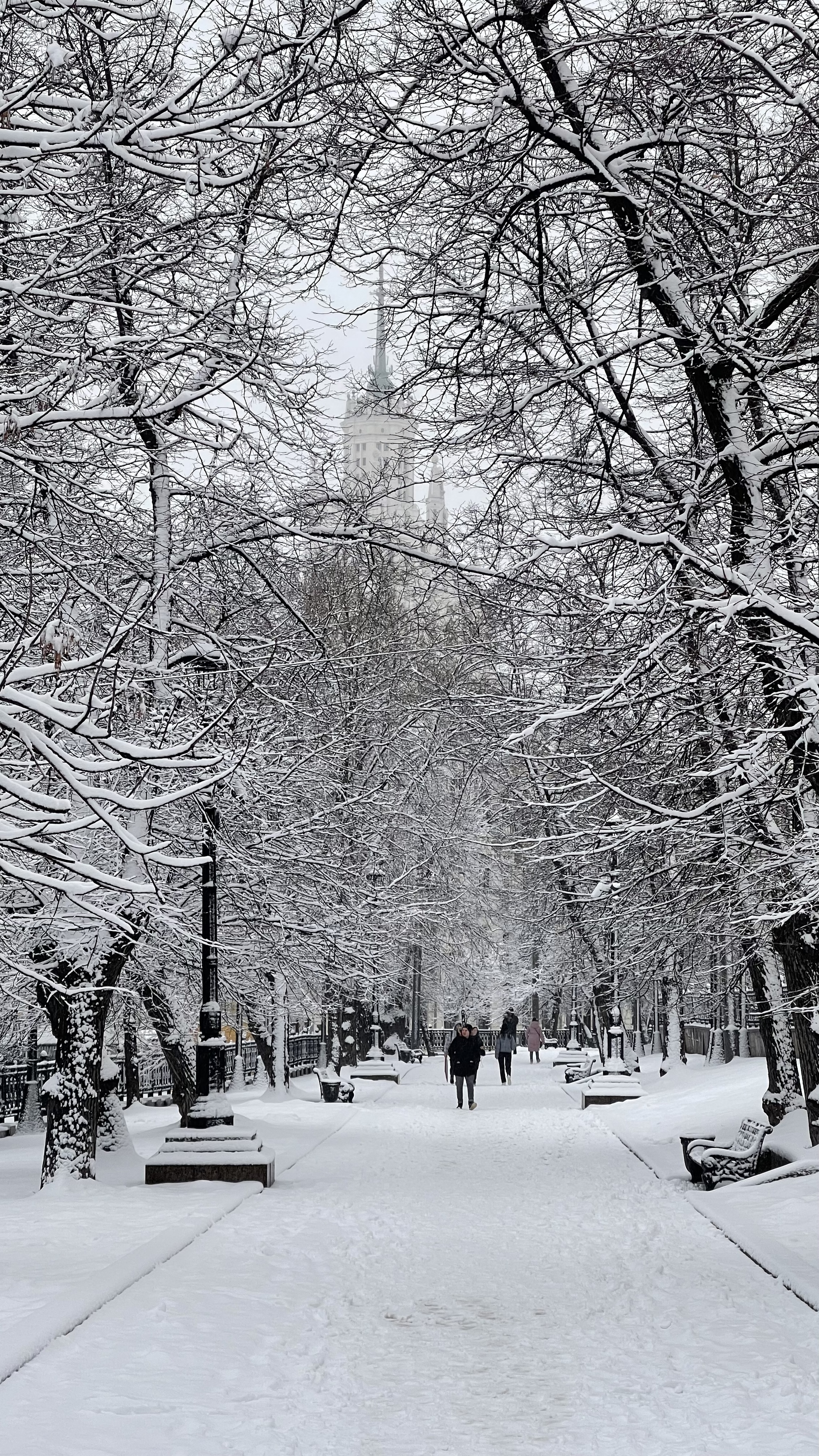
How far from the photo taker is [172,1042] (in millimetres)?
20562

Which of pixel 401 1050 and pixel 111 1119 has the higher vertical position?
pixel 401 1050

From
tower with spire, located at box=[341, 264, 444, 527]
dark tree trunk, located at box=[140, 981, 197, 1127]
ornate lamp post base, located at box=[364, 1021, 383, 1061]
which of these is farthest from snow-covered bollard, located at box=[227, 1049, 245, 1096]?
tower with spire, located at box=[341, 264, 444, 527]

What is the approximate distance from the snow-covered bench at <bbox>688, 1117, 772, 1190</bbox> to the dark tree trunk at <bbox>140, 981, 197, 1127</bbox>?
21.3ft

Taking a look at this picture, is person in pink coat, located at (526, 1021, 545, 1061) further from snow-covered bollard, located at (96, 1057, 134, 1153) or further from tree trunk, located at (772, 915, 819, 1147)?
tree trunk, located at (772, 915, 819, 1147)

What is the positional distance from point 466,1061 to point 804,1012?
704 inches

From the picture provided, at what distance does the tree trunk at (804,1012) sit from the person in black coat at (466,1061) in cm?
1540

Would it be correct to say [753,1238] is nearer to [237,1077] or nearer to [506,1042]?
[237,1077]

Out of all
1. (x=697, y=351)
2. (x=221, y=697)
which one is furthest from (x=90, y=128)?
(x=221, y=697)

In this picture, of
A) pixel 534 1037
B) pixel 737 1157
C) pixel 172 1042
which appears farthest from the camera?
pixel 534 1037

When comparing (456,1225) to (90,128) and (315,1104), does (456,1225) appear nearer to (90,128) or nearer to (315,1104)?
(90,128)

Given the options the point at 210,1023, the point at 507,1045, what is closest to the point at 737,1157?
the point at 210,1023

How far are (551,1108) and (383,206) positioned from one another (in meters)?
23.7

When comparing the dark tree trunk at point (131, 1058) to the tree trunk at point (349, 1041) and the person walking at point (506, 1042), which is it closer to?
the tree trunk at point (349, 1041)

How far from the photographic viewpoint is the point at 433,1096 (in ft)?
114
